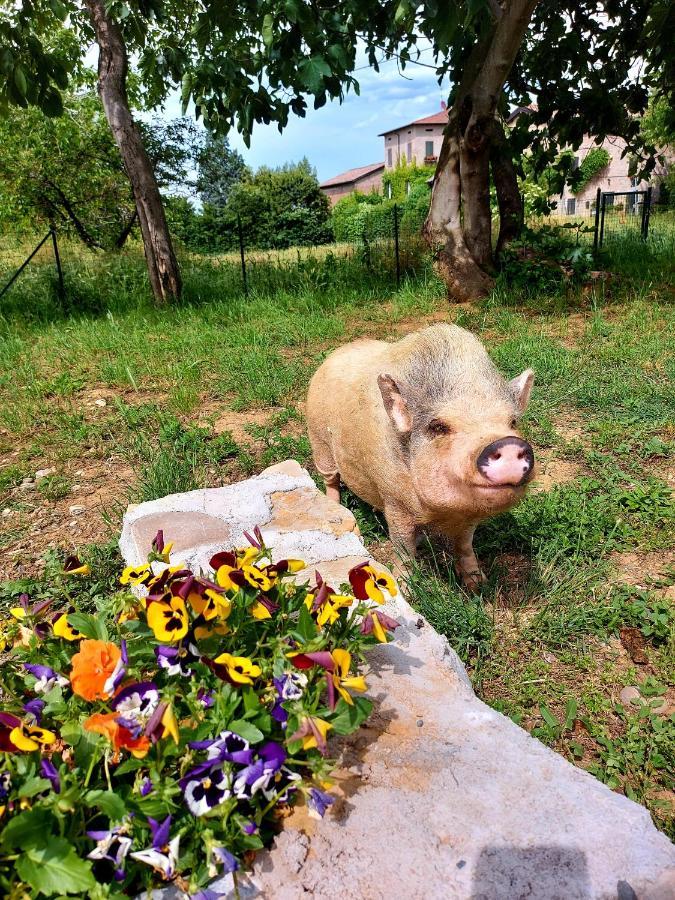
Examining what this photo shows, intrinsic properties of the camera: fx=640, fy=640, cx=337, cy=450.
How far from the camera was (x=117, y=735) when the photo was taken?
1396 mm

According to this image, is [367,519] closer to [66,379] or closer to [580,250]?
[66,379]

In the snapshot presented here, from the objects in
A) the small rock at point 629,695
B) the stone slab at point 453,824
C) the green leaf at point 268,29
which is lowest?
the small rock at point 629,695

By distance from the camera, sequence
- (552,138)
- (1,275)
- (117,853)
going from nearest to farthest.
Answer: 1. (117,853)
2. (552,138)
3. (1,275)

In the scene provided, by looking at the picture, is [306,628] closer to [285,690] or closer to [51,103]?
[285,690]

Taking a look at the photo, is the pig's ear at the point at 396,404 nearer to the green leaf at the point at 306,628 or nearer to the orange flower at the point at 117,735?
the green leaf at the point at 306,628

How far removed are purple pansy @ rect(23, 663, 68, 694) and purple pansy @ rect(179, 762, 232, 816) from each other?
1.55 ft

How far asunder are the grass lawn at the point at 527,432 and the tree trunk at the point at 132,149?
2.01 ft

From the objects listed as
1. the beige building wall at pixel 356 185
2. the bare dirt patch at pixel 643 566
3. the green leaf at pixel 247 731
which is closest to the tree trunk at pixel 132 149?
the bare dirt patch at pixel 643 566

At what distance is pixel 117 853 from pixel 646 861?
115 centimetres

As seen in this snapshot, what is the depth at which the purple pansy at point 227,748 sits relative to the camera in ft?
4.67

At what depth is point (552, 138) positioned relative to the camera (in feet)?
34.0

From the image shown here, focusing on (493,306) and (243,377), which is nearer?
(243,377)


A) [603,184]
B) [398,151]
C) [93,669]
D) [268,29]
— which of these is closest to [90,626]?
[93,669]

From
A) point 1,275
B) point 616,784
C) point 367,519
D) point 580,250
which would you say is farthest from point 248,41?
point 616,784
